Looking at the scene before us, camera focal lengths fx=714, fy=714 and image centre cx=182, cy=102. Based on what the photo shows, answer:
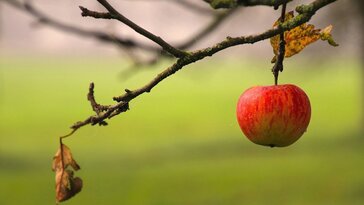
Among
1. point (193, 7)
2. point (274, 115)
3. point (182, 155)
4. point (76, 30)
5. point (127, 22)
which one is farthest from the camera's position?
point (182, 155)

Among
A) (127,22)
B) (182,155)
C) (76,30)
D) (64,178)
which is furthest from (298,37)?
(182,155)

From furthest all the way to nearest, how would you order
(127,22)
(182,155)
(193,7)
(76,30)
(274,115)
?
(182,155), (193,7), (76,30), (274,115), (127,22)

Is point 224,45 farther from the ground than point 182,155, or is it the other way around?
point 182,155

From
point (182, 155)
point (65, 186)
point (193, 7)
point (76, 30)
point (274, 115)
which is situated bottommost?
point (65, 186)

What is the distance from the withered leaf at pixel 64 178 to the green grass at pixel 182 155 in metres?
9.53

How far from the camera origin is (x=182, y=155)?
18.7 m

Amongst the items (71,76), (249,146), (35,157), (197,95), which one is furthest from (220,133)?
(71,76)

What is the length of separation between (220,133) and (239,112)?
811 inches

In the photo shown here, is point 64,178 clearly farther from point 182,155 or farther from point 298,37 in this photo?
→ point 182,155

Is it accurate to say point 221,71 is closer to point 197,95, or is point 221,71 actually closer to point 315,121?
point 197,95

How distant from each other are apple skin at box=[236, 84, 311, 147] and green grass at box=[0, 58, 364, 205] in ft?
30.8

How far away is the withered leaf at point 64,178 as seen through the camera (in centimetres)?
239

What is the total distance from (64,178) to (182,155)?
53.6ft

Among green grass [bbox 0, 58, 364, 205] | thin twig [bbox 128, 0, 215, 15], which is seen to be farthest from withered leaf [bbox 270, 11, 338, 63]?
green grass [bbox 0, 58, 364, 205]
